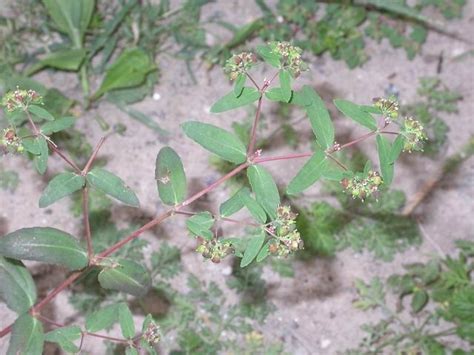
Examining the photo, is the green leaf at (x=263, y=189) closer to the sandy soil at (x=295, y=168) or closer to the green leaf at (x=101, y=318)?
the green leaf at (x=101, y=318)

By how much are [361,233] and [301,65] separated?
174cm

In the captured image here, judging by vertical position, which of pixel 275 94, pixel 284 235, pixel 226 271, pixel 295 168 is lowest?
pixel 226 271

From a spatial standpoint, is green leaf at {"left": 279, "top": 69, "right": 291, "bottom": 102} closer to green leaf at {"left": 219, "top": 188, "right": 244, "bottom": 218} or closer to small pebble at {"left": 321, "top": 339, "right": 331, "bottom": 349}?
green leaf at {"left": 219, "top": 188, "right": 244, "bottom": 218}

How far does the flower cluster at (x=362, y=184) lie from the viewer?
7.84 ft

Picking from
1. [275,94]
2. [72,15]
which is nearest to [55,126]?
[275,94]

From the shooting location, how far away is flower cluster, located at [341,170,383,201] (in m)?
2.39

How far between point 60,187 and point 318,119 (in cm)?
93

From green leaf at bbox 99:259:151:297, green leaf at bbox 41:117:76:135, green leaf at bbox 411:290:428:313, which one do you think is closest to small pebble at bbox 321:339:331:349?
green leaf at bbox 411:290:428:313

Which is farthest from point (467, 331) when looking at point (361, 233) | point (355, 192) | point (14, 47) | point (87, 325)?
point (14, 47)

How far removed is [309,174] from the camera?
249 centimetres

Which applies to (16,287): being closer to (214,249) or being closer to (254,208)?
(214,249)

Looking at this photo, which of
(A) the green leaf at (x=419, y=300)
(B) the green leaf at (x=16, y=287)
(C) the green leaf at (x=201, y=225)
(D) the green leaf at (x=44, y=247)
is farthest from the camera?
(A) the green leaf at (x=419, y=300)

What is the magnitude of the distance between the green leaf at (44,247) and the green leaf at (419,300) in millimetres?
2062

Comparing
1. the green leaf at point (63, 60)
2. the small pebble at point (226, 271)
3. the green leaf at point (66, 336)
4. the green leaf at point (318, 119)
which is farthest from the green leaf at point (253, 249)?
the green leaf at point (63, 60)
